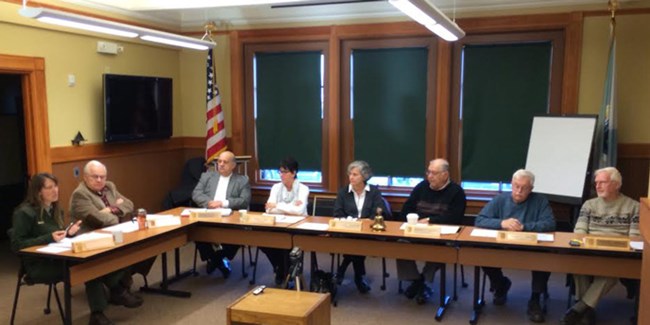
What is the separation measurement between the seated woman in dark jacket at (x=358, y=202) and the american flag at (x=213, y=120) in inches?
87.4

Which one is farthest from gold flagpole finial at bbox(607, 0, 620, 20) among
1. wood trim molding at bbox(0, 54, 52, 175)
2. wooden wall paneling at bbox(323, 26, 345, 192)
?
wood trim molding at bbox(0, 54, 52, 175)

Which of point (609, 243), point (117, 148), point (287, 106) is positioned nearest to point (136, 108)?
point (117, 148)

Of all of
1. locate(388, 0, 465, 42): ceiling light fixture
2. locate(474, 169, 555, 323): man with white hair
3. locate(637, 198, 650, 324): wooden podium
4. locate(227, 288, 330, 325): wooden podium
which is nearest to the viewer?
locate(637, 198, 650, 324): wooden podium

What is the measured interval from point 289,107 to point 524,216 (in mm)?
3250

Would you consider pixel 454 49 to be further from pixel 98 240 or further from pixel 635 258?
pixel 98 240

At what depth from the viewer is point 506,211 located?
425 cm

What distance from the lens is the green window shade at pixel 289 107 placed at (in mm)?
6328

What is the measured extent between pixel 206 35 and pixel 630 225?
4.98m

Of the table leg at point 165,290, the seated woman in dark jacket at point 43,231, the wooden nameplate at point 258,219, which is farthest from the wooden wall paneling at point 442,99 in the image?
the seated woman in dark jacket at point 43,231

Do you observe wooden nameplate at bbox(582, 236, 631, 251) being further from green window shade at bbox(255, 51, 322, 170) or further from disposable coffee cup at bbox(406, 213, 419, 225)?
green window shade at bbox(255, 51, 322, 170)

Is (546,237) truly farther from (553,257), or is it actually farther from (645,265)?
(645,265)

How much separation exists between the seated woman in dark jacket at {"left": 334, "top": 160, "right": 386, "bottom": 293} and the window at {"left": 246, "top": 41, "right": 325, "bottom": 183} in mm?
1660

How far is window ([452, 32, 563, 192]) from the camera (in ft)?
18.1

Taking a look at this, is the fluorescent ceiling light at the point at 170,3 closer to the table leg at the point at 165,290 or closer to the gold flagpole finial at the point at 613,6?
the table leg at the point at 165,290
